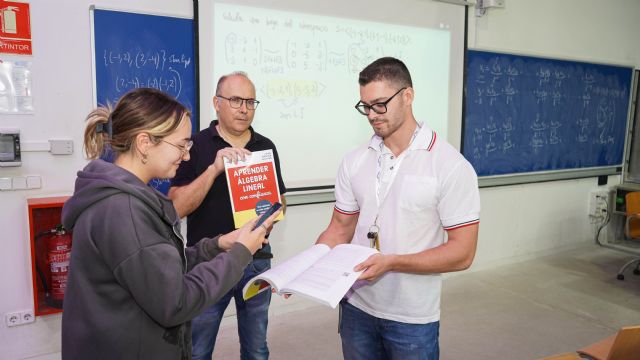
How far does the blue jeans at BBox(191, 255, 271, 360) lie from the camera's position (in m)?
2.12

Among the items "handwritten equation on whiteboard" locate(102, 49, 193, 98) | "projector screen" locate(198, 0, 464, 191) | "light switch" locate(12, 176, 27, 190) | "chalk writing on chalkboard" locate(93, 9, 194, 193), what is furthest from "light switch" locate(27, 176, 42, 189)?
"projector screen" locate(198, 0, 464, 191)

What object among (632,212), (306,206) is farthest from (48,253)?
(632,212)

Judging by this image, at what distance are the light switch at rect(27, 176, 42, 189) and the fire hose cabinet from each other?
0.08 metres

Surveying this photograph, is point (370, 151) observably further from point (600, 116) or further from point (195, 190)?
point (600, 116)

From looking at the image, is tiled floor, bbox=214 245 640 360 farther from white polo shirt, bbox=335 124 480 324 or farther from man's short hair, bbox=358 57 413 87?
man's short hair, bbox=358 57 413 87

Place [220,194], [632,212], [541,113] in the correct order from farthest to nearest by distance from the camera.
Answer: [541,113]
[632,212]
[220,194]

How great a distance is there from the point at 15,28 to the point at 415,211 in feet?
7.87

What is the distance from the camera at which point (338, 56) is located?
361 centimetres

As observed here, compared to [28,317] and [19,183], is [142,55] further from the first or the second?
[28,317]

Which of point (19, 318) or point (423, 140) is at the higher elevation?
point (423, 140)

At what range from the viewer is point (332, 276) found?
4.81 feet

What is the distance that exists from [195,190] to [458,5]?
3199 mm

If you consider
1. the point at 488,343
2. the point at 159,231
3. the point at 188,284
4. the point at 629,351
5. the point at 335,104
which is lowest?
the point at 488,343

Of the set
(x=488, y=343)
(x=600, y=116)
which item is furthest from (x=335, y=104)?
(x=600, y=116)
